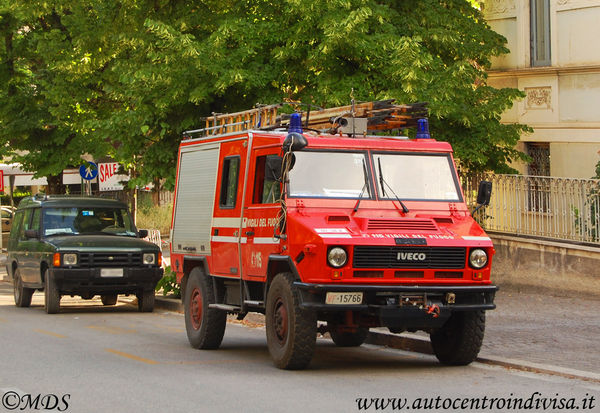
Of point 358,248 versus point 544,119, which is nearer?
point 358,248

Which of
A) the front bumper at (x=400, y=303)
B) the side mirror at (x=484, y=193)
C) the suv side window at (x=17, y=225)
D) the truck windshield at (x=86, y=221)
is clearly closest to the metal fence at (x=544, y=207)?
the truck windshield at (x=86, y=221)

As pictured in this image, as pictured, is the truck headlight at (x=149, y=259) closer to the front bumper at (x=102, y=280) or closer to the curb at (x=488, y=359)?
the front bumper at (x=102, y=280)

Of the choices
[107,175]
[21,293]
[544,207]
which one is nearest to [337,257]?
[544,207]

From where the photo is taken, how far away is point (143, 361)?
12.6 m

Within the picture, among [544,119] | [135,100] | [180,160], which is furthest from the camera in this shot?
[544,119]

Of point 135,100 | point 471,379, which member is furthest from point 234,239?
point 135,100

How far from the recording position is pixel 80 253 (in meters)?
19.3

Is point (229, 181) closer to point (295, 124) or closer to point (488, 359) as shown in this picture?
point (295, 124)

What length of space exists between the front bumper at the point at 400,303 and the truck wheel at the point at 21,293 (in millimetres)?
11308

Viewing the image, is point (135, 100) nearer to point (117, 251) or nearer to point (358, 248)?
point (117, 251)

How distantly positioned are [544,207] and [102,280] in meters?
7.79

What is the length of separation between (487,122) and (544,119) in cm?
264

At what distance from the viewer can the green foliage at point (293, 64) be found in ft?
62.3

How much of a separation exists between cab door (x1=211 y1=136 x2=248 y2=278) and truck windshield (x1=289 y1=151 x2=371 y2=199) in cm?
117
